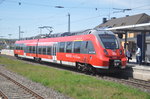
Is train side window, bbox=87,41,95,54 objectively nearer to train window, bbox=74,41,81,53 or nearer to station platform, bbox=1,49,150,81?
train window, bbox=74,41,81,53

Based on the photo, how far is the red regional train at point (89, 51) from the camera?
54.4ft

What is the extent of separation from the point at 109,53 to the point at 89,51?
65.0 inches

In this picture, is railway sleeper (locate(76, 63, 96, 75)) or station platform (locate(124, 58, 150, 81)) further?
railway sleeper (locate(76, 63, 96, 75))

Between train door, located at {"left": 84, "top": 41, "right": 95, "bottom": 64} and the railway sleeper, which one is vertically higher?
train door, located at {"left": 84, "top": 41, "right": 95, "bottom": 64}

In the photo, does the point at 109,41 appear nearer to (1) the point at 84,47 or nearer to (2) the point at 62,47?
(1) the point at 84,47

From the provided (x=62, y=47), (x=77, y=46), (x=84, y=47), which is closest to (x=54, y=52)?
(x=62, y=47)

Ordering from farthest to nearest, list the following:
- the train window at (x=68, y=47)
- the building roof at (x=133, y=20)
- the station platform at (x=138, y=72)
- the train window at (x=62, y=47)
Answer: the building roof at (x=133, y=20) → the train window at (x=62, y=47) → the train window at (x=68, y=47) → the station platform at (x=138, y=72)

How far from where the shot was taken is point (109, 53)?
1664cm

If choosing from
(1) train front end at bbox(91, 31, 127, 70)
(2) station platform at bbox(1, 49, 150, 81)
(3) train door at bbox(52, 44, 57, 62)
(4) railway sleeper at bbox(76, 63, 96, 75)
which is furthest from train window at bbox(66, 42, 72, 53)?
(2) station platform at bbox(1, 49, 150, 81)

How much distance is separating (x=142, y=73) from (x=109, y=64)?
7.25ft

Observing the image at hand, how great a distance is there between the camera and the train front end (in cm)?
1638

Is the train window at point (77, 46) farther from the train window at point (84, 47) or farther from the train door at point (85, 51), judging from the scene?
the train door at point (85, 51)

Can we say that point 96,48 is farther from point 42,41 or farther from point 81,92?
point 42,41

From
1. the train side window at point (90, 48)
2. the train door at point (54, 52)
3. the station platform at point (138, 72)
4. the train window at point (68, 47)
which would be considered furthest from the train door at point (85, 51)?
the train door at point (54, 52)
